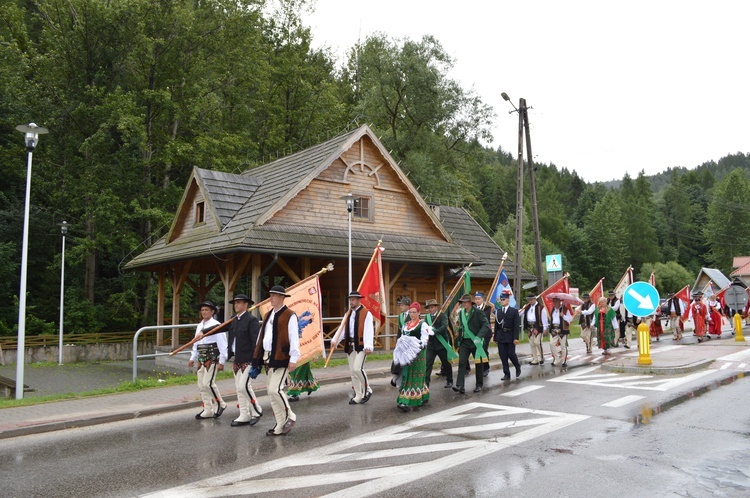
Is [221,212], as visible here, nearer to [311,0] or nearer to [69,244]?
[69,244]

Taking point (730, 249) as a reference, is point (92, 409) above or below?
below

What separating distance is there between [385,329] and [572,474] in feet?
50.3

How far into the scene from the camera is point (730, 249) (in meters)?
83.1

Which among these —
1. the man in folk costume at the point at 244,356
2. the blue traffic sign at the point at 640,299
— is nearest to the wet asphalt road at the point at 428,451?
the man in folk costume at the point at 244,356

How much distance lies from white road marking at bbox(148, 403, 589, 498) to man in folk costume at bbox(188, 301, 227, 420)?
2.81 metres

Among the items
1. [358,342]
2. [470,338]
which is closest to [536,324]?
[470,338]

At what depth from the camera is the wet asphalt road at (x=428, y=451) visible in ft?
19.1

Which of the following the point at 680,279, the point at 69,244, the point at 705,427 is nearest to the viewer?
the point at 705,427

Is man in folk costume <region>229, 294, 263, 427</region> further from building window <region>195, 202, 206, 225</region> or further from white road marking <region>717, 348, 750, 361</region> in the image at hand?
building window <region>195, 202, 206, 225</region>

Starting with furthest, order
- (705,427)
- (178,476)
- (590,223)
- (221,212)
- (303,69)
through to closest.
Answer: (590,223), (303,69), (221,212), (705,427), (178,476)

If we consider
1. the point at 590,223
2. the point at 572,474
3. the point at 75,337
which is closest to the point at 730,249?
the point at 590,223

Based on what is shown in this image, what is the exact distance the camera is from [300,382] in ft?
36.7

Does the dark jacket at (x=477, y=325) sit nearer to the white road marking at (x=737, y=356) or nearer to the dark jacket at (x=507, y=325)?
the dark jacket at (x=507, y=325)

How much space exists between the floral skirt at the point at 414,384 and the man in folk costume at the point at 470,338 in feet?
5.35
